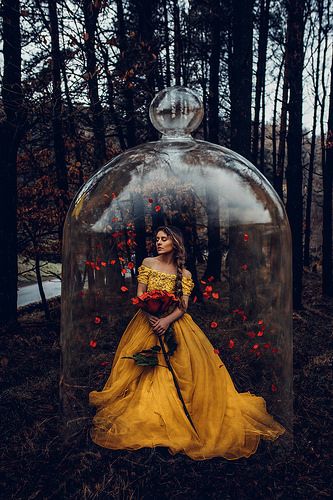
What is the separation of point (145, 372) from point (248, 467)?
0.94m

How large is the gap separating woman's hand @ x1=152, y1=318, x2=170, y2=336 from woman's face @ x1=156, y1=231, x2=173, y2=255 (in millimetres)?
498

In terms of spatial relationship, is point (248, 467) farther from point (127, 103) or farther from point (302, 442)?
point (127, 103)

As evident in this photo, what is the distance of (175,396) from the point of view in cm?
314

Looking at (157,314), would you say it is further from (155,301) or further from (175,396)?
(175,396)

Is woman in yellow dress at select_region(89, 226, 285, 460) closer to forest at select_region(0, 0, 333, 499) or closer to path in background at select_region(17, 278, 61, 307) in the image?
forest at select_region(0, 0, 333, 499)

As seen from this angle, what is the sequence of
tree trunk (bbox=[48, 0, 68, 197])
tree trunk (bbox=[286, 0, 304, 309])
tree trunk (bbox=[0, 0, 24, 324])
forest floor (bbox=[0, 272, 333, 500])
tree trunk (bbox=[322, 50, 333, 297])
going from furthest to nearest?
1. tree trunk (bbox=[322, 50, 333, 297])
2. tree trunk (bbox=[286, 0, 304, 309])
3. tree trunk (bbox=[0, 0, 24, 324])
4. tree trunk (bbox=[48, 0, 68, 197])
5. forest floor (bbox=[0, 272, 333, 500])

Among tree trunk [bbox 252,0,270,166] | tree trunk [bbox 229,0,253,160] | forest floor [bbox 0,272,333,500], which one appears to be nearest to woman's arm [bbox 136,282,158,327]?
forest floor [bbox 0,272,333,500]

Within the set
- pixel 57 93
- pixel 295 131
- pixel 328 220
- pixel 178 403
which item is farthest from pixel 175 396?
pixel 328 220

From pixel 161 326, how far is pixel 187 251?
57 cm

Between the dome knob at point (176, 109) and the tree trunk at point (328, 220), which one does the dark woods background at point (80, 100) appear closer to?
the tree trunk at point (328, 220)

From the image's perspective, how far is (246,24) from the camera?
279 inches

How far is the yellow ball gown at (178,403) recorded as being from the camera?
300 centimetres

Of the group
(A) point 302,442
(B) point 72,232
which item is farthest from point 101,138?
(A) point 302,442

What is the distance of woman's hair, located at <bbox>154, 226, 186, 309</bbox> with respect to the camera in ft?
10.2
